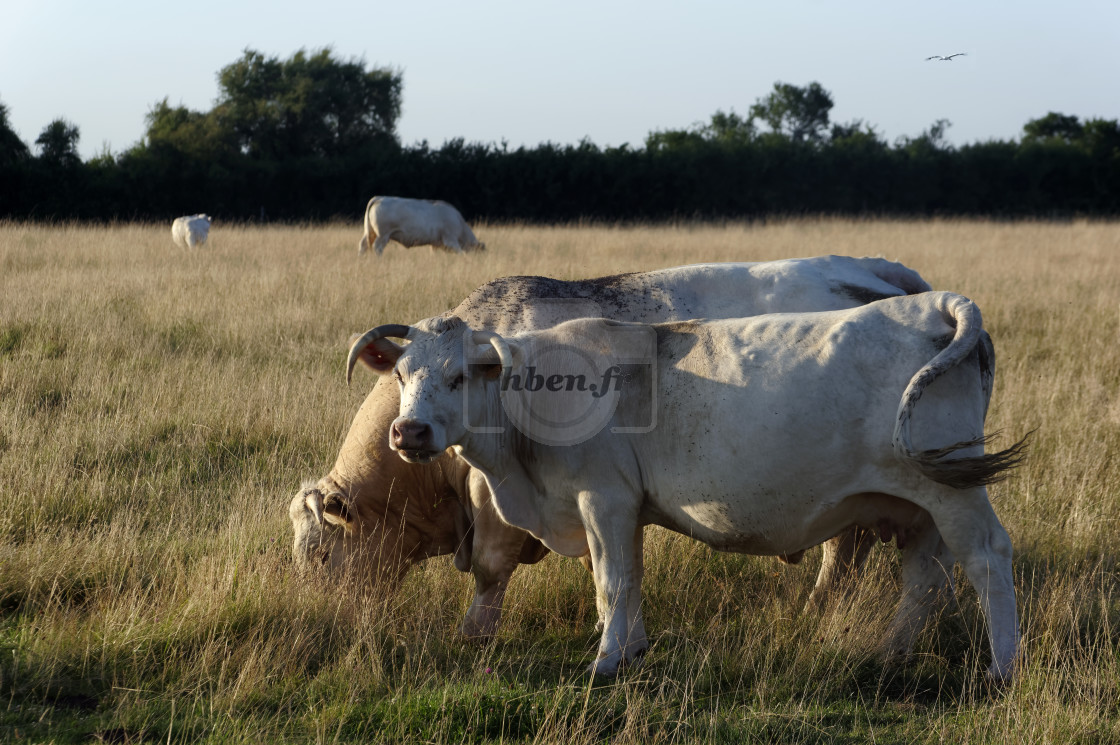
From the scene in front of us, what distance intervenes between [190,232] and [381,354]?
1684 centimetres

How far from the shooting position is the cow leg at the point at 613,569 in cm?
456

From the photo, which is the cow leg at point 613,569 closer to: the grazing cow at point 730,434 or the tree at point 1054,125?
the grazing cow at point 730,434

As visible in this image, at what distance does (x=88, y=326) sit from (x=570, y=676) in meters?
8.35

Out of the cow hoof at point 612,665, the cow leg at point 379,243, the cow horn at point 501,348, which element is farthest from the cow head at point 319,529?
the cow leg at point 379,243

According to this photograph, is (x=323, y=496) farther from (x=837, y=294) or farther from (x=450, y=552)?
(x=837, y=294)

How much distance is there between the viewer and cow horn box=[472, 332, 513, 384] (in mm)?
4242

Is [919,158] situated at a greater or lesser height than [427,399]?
greater

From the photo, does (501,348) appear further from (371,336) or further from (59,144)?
(59,144)

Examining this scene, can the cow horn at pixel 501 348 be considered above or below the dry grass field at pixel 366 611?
above

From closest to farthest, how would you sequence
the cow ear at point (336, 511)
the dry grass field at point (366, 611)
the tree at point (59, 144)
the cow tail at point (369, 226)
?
the dry grass field at point (366, 611), the cow ear at point (336, 511), the cow tail at point (369, 226), the tree at point (59, 144)

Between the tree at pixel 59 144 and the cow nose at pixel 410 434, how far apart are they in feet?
108

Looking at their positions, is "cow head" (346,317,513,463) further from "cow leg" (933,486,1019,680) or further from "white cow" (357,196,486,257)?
"white cow" (357,196,486,257)

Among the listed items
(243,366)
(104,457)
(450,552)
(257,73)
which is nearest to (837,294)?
(450,552)

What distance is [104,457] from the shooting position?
23.7 ft
